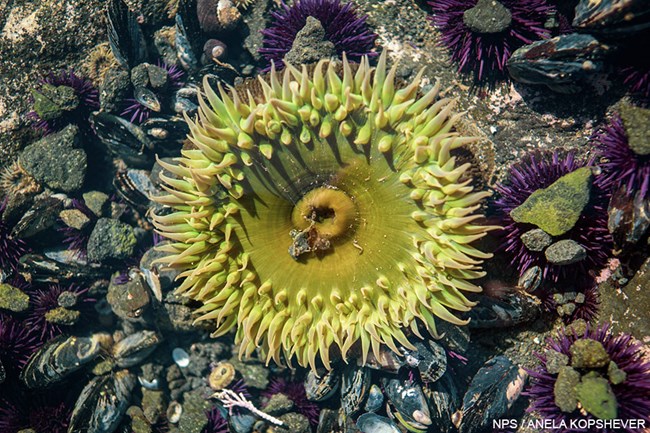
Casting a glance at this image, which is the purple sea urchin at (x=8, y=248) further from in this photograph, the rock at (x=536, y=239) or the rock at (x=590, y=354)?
the rock at (x=590, y=354)

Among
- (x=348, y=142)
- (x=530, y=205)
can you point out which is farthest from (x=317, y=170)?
(x=530, y=205)

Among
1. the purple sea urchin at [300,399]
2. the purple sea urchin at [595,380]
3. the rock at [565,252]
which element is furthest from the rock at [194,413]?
the rock at [565,252]

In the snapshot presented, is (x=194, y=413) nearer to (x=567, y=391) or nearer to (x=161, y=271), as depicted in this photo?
(x=161, y=271)

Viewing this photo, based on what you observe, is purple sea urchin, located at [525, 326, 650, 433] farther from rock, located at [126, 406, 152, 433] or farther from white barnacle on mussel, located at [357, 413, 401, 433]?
rock, located at [126, 406, 152, 433]

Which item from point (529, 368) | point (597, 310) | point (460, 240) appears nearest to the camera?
point (460, 240)

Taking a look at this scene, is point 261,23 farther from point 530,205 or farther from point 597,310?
point 597,310
